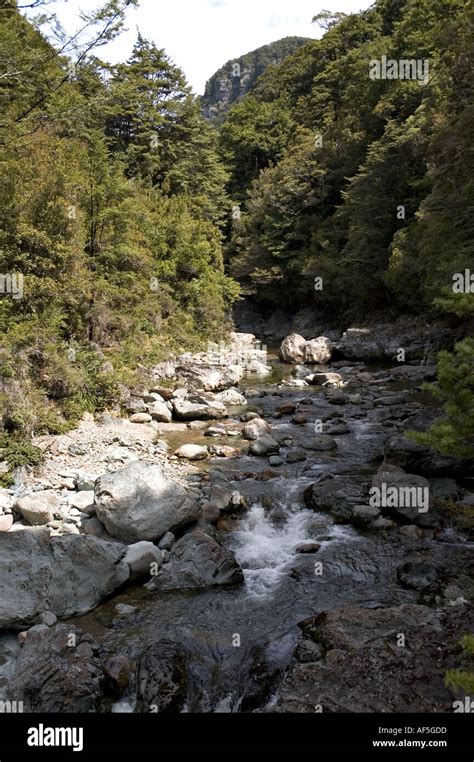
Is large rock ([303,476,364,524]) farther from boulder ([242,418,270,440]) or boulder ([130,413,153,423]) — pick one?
boulder ([130,413,153,423])

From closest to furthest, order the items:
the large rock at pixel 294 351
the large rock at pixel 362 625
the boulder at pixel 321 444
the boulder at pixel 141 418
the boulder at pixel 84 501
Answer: the large rock at pixel 362 625
the boulder at pixel 84 501
the boulder at pixel 321 444
the boulder at pixel 141 418
the large rock at pixel 294 351

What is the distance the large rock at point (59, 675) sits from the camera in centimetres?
550

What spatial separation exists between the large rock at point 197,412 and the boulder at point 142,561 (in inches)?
322

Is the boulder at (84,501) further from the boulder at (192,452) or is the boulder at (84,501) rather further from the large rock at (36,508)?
the boulder at (192,452)

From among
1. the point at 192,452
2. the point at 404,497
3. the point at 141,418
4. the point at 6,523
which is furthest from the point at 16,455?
the point at 404,497

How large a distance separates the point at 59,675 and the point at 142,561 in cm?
251

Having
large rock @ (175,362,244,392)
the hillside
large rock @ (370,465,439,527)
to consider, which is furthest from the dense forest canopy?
the hillside

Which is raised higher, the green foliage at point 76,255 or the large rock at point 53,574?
the green foliage at point 76,255

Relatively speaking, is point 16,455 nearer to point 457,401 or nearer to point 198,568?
point 198,568

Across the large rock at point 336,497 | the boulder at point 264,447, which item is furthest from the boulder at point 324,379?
the large rock at point 336,497

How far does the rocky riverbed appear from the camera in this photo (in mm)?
5637
